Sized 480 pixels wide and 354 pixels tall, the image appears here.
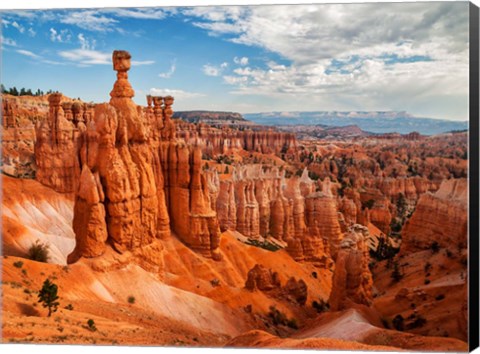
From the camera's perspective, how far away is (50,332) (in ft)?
38.3

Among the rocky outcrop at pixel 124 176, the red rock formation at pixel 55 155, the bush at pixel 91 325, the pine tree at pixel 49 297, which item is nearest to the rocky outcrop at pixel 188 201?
the rocky outcrop at pixel 124 176

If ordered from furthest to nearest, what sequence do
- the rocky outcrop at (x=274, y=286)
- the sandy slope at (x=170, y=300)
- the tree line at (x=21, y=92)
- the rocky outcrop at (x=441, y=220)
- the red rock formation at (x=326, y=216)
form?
the red rock formation at (x=326, y=216)
the rocky outcrop at (x=274, y=286)
the tree line at (x=21, y=92)
the sandy slope at (x=170, y=300)
the rocky outcrop at (x=441, y=220)

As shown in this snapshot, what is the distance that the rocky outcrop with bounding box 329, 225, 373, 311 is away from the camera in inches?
560

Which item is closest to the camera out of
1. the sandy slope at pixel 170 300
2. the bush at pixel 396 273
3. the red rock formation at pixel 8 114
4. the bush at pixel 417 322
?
the sandy slope at pixel 170 300

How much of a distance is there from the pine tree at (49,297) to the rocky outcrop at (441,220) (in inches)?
330

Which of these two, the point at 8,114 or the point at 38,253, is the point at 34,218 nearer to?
the point at 38,253

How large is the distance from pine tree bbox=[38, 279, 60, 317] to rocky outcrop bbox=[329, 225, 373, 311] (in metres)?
6.58

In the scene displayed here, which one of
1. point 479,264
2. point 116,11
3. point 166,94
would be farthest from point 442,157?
point 116,11

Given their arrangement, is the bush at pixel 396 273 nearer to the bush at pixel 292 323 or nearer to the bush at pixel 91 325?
the bush at pixel 292 323

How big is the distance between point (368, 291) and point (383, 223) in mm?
2444

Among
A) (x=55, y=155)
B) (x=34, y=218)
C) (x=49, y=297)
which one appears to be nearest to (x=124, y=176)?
(x=49, y=297)

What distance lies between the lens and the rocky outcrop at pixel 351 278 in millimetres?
14219

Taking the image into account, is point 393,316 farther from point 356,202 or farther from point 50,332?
point 50,332

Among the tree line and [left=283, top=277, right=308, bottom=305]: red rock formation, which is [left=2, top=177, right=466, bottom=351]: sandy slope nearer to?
[left=283, top=277, right=308, bottom=305]: red rock formation
